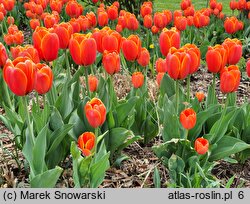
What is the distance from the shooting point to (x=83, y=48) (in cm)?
273

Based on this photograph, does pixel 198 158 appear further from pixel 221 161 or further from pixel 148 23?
pixel 148 23

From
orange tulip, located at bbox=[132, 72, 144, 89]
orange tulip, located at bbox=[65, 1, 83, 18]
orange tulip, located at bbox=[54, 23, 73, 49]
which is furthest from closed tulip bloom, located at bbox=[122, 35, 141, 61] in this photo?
orange tulip, located at bbox=[65, 1, 83, 18]

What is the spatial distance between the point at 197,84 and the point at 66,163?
85.8 inches

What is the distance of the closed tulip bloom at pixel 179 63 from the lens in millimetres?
2602

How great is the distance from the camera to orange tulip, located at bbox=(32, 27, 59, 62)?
2.71m

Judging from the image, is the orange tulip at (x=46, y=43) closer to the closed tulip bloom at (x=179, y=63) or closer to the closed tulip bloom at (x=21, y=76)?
the closed tulip bloom at (x=21, y=76)

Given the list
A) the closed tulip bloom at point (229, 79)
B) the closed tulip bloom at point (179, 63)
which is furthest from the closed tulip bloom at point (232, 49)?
the closed tulip bloom at point (179, 63)

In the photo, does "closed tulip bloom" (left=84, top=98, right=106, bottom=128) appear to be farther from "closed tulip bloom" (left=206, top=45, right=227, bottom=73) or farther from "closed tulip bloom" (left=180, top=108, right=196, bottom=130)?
"closed tulip bloom" (left=206, top=45, right=227, bottom=73)

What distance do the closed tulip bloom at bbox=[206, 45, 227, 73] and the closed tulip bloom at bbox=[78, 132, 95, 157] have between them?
0.93 meters

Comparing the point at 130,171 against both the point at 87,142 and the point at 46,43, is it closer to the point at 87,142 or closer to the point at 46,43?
the point at 87,142

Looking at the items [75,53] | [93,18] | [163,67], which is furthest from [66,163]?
[93,18]

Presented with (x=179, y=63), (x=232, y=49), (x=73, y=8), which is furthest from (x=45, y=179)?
(x=73, y=8)

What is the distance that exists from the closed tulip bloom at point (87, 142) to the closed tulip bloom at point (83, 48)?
60 cm

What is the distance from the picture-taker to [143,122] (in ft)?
10.6
